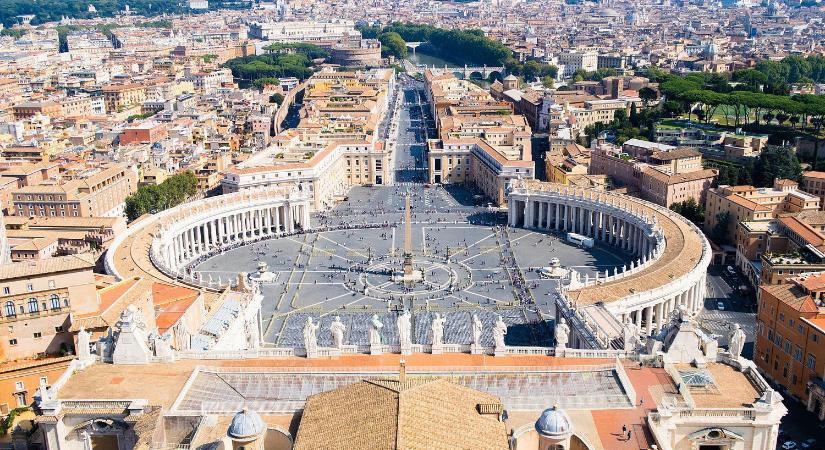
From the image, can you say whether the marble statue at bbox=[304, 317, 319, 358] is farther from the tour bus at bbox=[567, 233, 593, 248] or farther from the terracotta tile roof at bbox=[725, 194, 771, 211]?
the terracotta tile roof at bbox=[725, 194, 771, 211]

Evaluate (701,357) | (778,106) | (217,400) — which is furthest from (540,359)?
(778,106)

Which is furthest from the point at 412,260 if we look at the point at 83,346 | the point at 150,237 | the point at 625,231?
the point at 83,346

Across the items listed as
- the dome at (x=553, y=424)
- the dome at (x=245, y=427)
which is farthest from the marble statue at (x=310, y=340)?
the dome at (x=553, y=424)

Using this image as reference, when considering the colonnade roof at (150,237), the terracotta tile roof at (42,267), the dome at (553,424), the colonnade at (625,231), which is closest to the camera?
the dome at (553,424)

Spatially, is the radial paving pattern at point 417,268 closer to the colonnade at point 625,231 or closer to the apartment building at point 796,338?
the colonnade at point 625,231

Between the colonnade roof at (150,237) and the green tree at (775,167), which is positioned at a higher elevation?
Answer: the green tree at (775,167)

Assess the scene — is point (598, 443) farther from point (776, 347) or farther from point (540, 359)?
point (776, 347)


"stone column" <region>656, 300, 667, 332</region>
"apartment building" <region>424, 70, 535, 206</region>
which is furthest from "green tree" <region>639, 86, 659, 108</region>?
"stone column" <region>656, 300, 667, 332</region>
